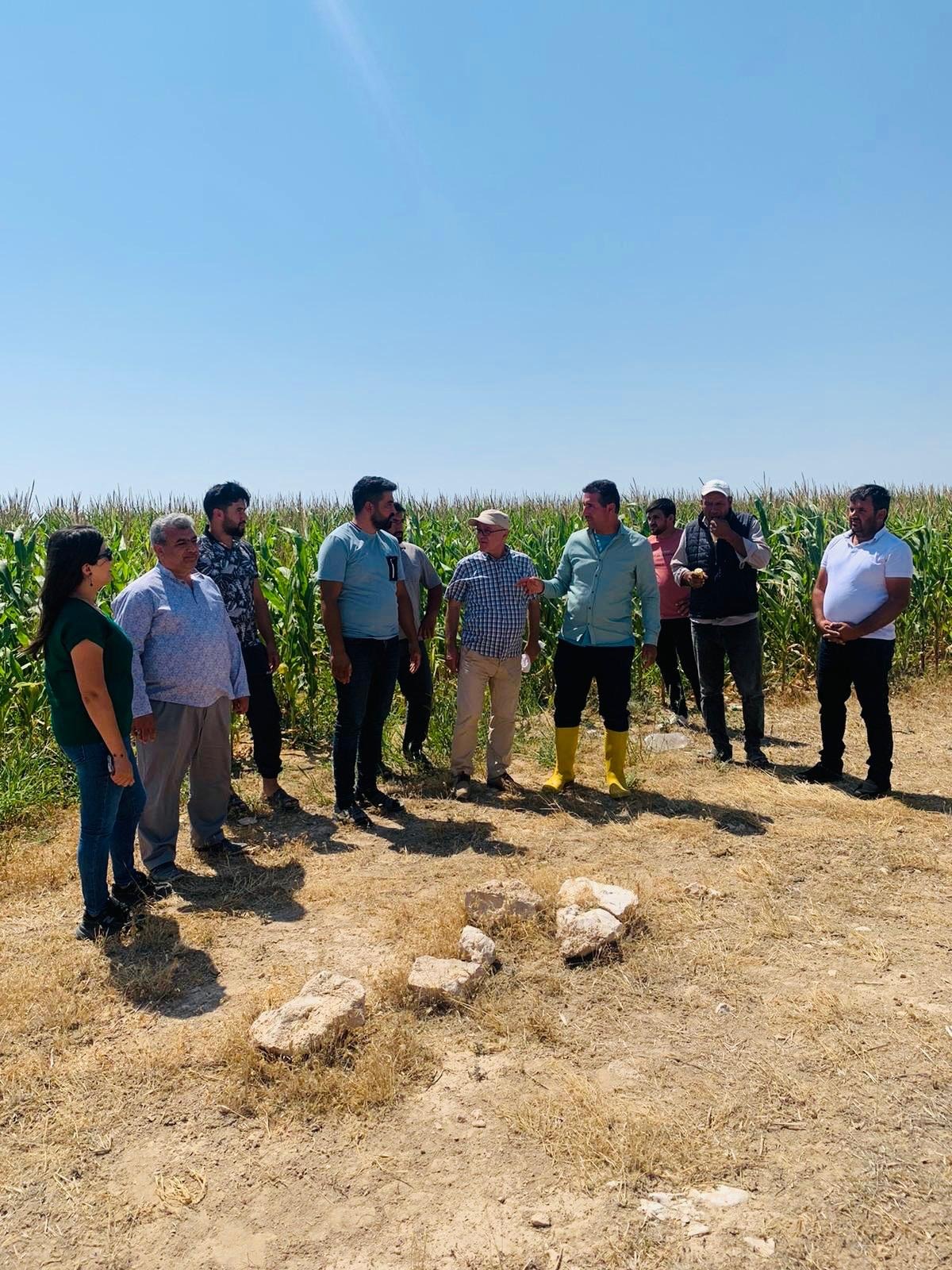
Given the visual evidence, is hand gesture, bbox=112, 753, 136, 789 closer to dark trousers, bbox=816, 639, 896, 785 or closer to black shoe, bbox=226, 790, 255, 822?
black shoe, bbox=226, 790, 255, 822

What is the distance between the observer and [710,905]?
4551mm

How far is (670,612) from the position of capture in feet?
26.8

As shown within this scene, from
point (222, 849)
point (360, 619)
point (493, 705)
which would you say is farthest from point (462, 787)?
point (222, 849)

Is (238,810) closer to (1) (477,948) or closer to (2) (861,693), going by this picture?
(1) (477,948)

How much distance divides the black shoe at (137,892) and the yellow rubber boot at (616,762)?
312 centimetres

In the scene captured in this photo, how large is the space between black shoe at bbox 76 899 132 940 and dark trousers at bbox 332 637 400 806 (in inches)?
71.8

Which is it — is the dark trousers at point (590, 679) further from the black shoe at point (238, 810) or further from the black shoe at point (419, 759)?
the black shoe at point (238, 810)

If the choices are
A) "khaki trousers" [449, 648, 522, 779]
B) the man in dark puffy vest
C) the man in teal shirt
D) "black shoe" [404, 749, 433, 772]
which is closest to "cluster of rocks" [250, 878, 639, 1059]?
the man in teal shirt

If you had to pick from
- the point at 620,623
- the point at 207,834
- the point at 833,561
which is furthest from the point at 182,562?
the point at 833,561

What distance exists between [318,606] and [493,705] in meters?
2.12

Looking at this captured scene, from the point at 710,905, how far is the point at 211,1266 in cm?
289

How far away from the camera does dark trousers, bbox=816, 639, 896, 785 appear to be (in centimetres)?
631

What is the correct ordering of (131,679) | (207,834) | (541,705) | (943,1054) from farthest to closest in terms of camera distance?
(541,705)
(207,834)
(131,679)
(943,1054)

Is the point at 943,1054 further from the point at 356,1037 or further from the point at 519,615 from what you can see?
the point at 519,615
